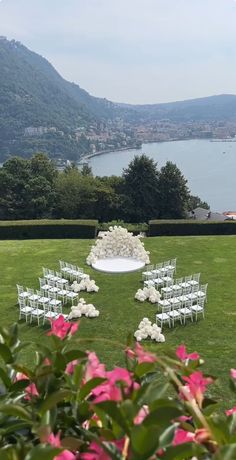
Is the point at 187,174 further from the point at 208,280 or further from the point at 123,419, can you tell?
the point at 123,419

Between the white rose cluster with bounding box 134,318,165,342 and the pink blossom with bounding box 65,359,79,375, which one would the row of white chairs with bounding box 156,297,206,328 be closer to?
the white rose cluster with bounding box 134,318,165,342

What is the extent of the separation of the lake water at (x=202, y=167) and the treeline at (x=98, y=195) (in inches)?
1905

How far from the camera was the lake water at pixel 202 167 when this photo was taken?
97.0 m

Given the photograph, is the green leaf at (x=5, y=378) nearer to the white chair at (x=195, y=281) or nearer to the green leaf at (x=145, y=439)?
the green leaf at (x=145, y=439)

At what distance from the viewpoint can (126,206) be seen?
35.7 metres

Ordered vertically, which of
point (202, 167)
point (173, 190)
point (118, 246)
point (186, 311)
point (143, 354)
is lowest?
point (202, 167)

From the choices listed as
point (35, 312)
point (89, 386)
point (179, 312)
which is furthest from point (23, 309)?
point (89, 386)

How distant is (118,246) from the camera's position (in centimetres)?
1681

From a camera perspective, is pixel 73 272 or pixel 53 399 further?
pixel 73 272

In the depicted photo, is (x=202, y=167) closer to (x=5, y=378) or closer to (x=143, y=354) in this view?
(x=5, y=378)

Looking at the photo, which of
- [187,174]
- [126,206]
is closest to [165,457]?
[126,206]

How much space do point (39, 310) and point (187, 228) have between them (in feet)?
39.4

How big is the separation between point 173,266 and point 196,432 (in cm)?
1376

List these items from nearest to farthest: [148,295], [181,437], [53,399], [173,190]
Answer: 1. [181,437]
2. [53,399]
3. [148,295]
4. [173,190]
